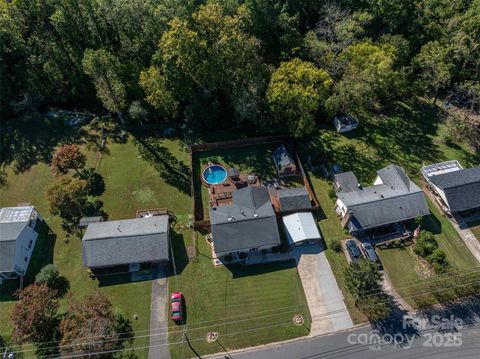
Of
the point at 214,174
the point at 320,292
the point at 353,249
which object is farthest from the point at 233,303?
the point at 214,174

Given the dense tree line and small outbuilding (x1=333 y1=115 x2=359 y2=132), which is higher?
the dense tree line

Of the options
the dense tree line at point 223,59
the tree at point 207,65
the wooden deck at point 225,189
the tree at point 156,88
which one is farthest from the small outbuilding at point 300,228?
the tree at point 156,88

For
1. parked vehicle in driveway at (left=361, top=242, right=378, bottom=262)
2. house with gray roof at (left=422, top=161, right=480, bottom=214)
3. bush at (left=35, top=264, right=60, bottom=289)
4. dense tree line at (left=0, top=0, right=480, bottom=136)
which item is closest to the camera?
bush at (left=35, top=264, right=60, bottom=289)

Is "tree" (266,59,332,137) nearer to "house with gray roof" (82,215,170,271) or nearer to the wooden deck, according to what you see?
the wooden deck

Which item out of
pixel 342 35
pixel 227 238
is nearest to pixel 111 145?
pixel 227 238

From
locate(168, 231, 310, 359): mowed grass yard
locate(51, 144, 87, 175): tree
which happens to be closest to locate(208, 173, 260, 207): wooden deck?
locate(168, 231, 310, 359): mowed grass yard

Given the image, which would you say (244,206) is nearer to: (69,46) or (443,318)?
(443,318)
